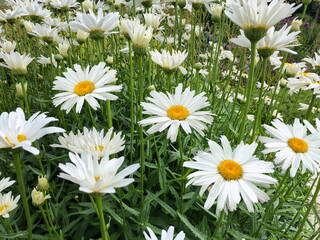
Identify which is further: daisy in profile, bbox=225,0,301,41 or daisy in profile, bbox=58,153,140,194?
daisy in profile, bbox=225,0,301,41

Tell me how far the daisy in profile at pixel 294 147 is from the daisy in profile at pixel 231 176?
19 centimetres

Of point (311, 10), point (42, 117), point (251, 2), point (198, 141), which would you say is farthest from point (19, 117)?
point (311, 10)

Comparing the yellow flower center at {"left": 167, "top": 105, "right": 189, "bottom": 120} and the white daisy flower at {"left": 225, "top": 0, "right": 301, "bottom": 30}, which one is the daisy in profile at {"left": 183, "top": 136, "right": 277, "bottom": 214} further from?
the white daisy flower at {"left": 225, "top": 0, "right": 301, "bottom": 30}

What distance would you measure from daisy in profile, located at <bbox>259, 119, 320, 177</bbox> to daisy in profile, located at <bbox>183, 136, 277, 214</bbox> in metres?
0.19

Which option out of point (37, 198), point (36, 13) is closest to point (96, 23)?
point (37, 198)

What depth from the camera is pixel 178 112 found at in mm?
1317

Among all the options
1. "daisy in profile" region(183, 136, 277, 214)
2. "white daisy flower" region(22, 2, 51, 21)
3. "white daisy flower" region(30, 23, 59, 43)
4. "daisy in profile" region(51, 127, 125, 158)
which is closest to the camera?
"daisy in profile" region(183, 136, 277, 214)

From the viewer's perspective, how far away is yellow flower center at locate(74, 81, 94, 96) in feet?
4.39

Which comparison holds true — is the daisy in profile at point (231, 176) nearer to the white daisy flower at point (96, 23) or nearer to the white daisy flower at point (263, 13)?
the white daisy flower at point (263, 13)

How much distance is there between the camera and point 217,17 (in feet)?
7.14

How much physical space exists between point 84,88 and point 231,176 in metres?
0.78

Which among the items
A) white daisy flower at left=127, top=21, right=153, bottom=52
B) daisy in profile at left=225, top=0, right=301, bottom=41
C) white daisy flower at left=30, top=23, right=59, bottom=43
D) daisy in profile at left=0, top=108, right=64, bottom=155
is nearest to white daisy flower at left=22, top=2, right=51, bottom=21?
white daisy flower at left=30, top=23, right=59, bottom=43

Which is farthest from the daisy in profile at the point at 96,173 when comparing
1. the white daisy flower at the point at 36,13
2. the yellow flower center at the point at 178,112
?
the white daisy flower at the point at 36,13

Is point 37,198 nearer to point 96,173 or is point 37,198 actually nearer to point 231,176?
point 96,173
